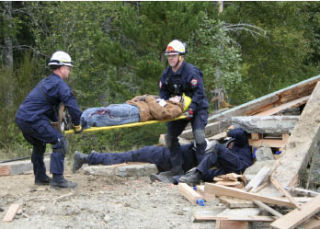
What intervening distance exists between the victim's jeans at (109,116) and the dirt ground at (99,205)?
0.88 m

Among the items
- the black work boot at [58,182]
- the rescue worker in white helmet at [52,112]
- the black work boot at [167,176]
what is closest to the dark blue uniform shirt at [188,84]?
the black work boot at [167,176]

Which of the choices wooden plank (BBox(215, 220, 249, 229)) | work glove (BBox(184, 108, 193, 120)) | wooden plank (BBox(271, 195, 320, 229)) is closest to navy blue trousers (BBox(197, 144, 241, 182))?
work glove (BBox(184, 108, 193, 120))

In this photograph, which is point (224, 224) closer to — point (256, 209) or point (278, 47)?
point (256, 209)

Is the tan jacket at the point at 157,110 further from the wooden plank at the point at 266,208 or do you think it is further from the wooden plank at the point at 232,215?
the wooden plank at the point at 266,208

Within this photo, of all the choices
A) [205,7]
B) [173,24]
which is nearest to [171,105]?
[173,24]

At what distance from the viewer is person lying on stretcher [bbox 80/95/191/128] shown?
6.32m

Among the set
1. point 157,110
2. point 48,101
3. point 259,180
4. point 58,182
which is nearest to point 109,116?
point 157,110

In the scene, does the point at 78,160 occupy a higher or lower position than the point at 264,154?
lower

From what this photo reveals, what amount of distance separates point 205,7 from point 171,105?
23.7 feet

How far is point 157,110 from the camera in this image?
6633 mm

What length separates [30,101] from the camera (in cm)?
613

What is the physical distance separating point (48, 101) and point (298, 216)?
3.47 metres

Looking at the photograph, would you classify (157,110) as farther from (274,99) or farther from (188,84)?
(274,99)

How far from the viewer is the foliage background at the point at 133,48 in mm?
12289
